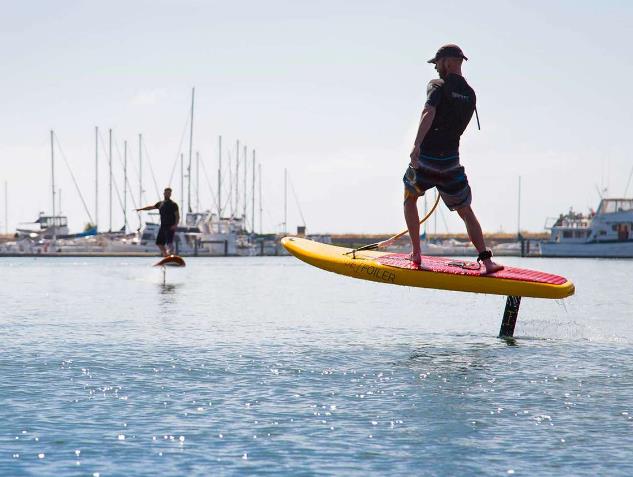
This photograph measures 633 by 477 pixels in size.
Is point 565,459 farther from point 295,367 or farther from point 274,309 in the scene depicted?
point 274,309

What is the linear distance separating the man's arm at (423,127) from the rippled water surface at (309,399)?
Answer: 93.6 inches

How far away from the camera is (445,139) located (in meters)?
10.9

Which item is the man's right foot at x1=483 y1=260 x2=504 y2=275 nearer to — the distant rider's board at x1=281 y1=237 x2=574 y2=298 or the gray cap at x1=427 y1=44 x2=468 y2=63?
the distant rider's board at x1=281 y1=237 x2=574 y2=298

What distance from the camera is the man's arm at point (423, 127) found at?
1066cm

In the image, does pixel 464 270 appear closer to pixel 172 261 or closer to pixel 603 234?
pixel 172 261

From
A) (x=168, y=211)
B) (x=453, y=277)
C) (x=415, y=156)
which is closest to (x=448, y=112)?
(x=415, y=156)

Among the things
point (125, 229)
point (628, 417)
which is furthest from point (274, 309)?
point (125, 229)

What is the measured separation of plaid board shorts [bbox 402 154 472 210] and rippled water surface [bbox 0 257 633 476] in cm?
191

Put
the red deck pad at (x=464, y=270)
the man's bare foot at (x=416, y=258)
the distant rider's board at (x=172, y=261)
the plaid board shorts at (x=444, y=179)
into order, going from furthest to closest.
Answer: the distant rider's board at (x=172, y=261)
the man's bare foot at (x=416, y=258)
the red deck pad at (x=464, y=270)
the plaid board shorts at (x=444, y=179)

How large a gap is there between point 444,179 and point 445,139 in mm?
455

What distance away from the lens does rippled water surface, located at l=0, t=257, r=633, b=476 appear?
629 cm

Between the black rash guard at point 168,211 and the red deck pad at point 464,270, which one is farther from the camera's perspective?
the black rash guard at point 168,211

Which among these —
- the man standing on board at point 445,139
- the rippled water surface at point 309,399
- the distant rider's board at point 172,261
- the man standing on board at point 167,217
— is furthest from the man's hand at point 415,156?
the distant rider's board at point 172,261

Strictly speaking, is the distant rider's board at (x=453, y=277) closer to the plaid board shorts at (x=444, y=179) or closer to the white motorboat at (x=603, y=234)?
the plaid board shorts at (x=444, y=179)
